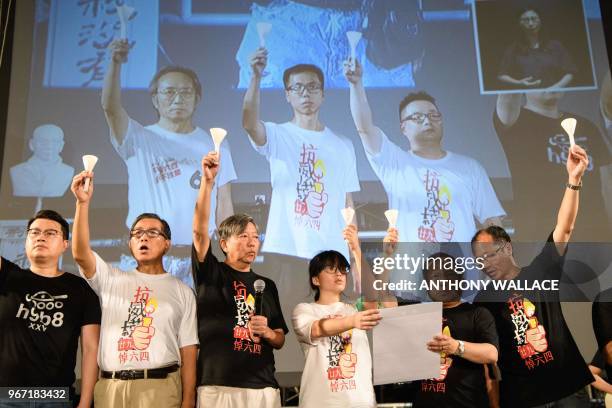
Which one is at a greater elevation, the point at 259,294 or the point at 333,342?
the point at 259,294

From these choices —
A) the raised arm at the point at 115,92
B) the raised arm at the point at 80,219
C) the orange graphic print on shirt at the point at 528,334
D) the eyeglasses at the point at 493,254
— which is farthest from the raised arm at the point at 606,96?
the raised arm at the point at 80,219

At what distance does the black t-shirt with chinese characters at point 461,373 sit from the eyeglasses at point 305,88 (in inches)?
73.0

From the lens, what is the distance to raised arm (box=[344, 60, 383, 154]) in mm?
4109

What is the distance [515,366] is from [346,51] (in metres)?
2.37

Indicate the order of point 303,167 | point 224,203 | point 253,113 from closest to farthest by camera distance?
point 224,203 < point 303,167 < point 253,113

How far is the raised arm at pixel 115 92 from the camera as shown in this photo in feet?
13.4

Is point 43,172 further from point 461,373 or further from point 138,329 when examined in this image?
point 461,373

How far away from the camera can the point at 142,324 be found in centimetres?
283

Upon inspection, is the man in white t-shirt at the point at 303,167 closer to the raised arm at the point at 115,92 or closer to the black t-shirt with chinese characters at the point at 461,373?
the raised arm at the point at 115,92

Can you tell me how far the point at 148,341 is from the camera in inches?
110

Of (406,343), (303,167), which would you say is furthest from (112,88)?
(406,343)

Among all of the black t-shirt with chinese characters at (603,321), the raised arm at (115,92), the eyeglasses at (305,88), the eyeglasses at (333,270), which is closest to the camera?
the black t-shirt with chinese characters at (603,321)

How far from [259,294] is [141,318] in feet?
1.78

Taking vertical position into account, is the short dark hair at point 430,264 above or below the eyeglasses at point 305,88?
below
